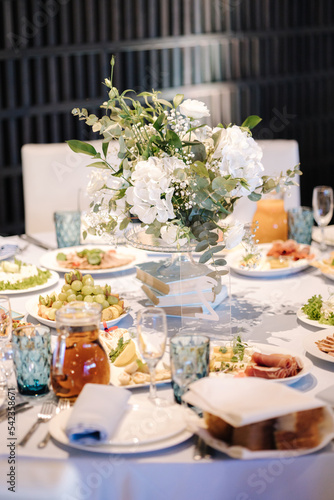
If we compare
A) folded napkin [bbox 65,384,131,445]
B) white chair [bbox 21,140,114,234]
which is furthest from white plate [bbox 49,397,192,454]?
white chair [bbox 21,140,114,234]

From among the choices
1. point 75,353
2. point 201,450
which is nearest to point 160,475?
point 201,450

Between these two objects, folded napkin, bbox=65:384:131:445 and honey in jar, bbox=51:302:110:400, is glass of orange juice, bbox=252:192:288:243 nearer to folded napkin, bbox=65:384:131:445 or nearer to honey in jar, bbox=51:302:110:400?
honey in jar, bbox=51:302:110:400

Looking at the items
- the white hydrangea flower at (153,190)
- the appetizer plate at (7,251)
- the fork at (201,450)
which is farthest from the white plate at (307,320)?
the appetizer plate at (7,251)

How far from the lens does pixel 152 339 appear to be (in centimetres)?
141

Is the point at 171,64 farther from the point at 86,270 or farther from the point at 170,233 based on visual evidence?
the point at 170,233

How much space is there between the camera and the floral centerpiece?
1.74 m

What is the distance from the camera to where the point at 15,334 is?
1.47 m

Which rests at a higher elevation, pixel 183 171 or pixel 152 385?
pixel 183 171

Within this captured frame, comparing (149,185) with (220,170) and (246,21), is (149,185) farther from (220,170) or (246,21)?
(246,21)

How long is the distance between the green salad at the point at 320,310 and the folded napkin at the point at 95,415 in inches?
28.3

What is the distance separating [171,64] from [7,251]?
2.70 meters

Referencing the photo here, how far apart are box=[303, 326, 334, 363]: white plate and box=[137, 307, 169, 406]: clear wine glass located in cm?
41

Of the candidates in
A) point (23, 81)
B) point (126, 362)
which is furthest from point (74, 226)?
point (23, 81)

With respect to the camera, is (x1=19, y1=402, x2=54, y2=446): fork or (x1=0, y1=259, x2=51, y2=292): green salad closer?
(x1=19, y1=402, x2=54, y2=446): fork
